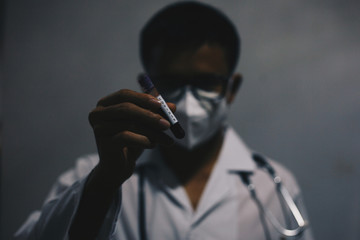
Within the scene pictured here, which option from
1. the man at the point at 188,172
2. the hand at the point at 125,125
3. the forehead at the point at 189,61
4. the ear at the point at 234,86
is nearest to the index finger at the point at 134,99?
the hand at the point at 125,125

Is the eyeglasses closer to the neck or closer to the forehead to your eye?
the forehead

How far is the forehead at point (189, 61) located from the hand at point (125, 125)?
10.7 inches

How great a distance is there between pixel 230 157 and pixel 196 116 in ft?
0.71

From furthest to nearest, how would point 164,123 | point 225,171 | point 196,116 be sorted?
point 225,171 < point 196,116 < point 164,123

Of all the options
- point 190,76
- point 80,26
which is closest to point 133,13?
point 80,26

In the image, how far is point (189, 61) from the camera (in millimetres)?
575

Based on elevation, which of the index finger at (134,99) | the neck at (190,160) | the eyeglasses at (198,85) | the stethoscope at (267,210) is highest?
the index finger at (134,99)

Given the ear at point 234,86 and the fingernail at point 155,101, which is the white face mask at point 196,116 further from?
the fingernail at point 155,101

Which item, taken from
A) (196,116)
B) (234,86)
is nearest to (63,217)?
(196,116)

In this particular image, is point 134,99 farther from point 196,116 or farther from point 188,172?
point 188,172

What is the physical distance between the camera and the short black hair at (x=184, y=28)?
586mm

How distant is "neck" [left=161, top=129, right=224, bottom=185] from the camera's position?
635 millimetres

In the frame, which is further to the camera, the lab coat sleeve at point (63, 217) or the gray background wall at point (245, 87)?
the gray background wall at point (245, 87)

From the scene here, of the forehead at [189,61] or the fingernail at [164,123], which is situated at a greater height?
the forehead at [189,61]
